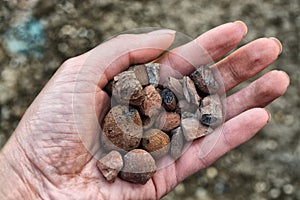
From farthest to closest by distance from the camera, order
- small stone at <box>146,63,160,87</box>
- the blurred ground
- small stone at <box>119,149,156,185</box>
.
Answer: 1. the blurred ground
2. small stone at <box>146,63,160,87</box>
3. small stone at <box>119,149,156,185</box>

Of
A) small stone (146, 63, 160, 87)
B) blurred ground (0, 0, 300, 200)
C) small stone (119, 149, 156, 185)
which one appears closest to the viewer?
small stone (119, 149, 156, 185)

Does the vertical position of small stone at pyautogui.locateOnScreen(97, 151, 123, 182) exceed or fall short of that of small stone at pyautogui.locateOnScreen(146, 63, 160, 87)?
it falls short

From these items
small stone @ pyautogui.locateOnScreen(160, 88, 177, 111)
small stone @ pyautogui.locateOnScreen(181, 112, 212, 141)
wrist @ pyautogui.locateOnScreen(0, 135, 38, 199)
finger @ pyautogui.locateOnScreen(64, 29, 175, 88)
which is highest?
finger @ pyautogui.locateOnScreen(64, 29, 175, 88)

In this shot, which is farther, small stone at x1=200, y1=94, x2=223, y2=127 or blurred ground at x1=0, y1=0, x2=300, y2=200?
blurred ground at x1=0, y1=0, x2=300, y2=200

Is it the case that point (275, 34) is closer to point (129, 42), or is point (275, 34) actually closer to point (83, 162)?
point (129, 42)

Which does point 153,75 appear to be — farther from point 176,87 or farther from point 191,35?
point 191,35

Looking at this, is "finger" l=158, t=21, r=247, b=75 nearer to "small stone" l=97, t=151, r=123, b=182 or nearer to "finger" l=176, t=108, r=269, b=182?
"finger" l=176, t=108, r=269, b=182

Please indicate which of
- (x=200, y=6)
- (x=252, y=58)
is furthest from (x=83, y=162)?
(x=200, y=6)

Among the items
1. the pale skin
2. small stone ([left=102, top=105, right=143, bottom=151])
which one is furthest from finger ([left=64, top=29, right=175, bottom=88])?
small stone ([left=102, top=105, right=143, bottom=151])
